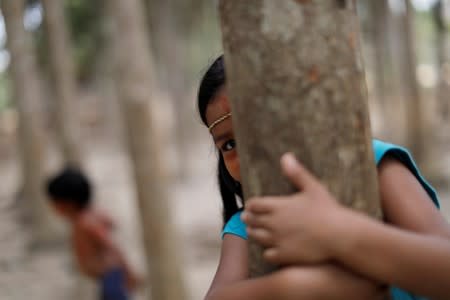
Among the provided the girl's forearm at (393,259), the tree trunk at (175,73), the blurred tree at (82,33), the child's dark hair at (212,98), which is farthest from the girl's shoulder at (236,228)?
the blurred tree at (82,33)

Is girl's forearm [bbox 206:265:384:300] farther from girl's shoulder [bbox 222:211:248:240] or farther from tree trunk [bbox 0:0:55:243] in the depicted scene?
tree trunk [bbox 0:0:55:243]

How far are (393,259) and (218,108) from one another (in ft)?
1.73

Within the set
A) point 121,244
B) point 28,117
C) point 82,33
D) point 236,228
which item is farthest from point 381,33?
point 236,228

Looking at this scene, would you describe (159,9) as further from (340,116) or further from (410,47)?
(340,116)

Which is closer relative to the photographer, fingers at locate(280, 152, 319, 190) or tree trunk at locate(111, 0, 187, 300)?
fingers at locate(280, 152, 319, 190)

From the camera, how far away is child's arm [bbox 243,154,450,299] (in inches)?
34.6

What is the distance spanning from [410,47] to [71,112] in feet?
20.3

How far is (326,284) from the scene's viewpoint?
888mm

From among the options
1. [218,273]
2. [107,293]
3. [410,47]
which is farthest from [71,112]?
[218,273]

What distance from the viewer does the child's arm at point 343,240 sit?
879 mm

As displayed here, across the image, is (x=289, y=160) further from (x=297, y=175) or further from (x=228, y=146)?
(x=228, y=146)

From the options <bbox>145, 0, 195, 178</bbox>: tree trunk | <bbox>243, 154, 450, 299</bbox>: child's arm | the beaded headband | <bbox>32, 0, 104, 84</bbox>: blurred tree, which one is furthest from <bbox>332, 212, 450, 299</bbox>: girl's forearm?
<bbox>32, 0, 104, 84</bbox>: blurred tree

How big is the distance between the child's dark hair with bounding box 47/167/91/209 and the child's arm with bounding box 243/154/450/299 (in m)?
3.38

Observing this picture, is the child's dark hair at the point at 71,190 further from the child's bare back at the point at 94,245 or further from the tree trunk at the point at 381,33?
the tree trunk at the point at 381,33
